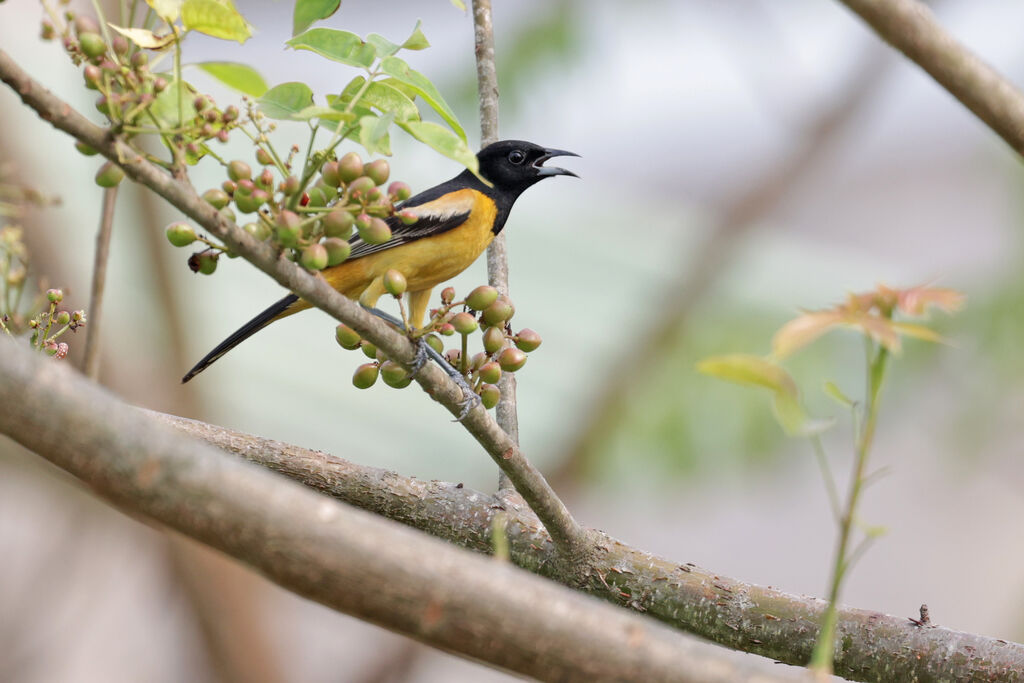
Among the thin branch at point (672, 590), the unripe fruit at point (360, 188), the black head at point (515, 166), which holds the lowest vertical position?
the thin branch at point (672, 590)

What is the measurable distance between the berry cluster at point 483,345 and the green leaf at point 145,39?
2.06 ft

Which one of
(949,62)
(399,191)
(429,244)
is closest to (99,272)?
(429,244)

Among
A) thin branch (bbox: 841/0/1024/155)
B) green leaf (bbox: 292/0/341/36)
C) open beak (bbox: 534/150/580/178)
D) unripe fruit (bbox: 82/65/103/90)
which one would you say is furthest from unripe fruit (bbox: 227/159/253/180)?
open beak (bbox: 534/150/580/178)

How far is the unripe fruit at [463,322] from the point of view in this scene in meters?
1.86

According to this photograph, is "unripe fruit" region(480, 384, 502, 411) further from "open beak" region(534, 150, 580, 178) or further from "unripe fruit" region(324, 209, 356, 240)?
"open beak" region(534, 150, 580, 178)

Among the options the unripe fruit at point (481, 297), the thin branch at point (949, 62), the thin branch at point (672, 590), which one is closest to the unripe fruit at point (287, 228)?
the unripe fruit at point (481, 297)

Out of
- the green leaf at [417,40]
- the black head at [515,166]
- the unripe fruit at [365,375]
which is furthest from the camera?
the black head at [515,166]

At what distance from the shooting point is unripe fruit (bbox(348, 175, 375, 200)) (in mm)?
1573

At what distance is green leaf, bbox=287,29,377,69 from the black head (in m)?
2.22

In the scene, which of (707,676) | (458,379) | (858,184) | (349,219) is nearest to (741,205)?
(858,184)

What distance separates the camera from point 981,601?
9.93 metres

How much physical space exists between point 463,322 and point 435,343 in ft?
0.92

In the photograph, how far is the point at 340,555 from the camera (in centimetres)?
97

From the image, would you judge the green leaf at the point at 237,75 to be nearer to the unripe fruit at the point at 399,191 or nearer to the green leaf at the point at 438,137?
the green leaf at the point at 438,137
